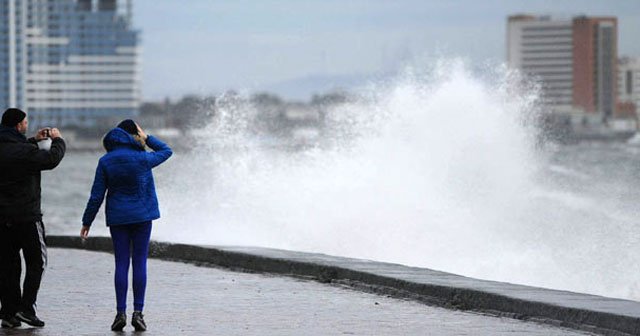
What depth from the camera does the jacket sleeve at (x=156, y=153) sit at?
Answer: 10.8m

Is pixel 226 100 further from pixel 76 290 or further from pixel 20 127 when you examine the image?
pixel 20 127

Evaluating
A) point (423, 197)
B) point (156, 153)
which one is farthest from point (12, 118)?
point (423, 197)

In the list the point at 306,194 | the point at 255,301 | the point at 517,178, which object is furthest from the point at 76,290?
the point at 517,178

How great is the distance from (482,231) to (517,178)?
31.5 feet

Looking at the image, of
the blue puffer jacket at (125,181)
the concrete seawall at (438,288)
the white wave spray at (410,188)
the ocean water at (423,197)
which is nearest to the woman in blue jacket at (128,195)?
the blue puffer jacket at (125,181)

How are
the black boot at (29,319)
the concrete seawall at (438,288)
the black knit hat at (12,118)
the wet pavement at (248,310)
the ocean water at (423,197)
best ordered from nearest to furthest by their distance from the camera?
the concrete seawall at (438,288)
the wet pavement at (248,310)
the black boot at (29,319)
the black knit hat at (12,118)
the ocean water at (423,197)

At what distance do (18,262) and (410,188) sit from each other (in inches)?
872

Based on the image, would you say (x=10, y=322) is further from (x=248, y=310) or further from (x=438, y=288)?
(x=438, y=288)

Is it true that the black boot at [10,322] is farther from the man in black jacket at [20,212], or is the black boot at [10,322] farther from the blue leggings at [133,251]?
the blue leggings at [133,251]

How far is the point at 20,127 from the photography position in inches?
436

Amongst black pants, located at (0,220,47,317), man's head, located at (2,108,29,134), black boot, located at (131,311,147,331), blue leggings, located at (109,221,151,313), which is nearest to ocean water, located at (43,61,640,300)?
black pants, located at (0,220,47,317)

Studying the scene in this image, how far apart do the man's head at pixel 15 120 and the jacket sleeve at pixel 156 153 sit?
96 centimetres

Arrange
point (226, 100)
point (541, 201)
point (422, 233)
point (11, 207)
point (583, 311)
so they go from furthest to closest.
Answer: point (541, 201), point (226, 100), point (422, 233), point (11, 207), point (583, 311)

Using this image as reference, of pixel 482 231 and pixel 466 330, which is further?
pixel 482 231
